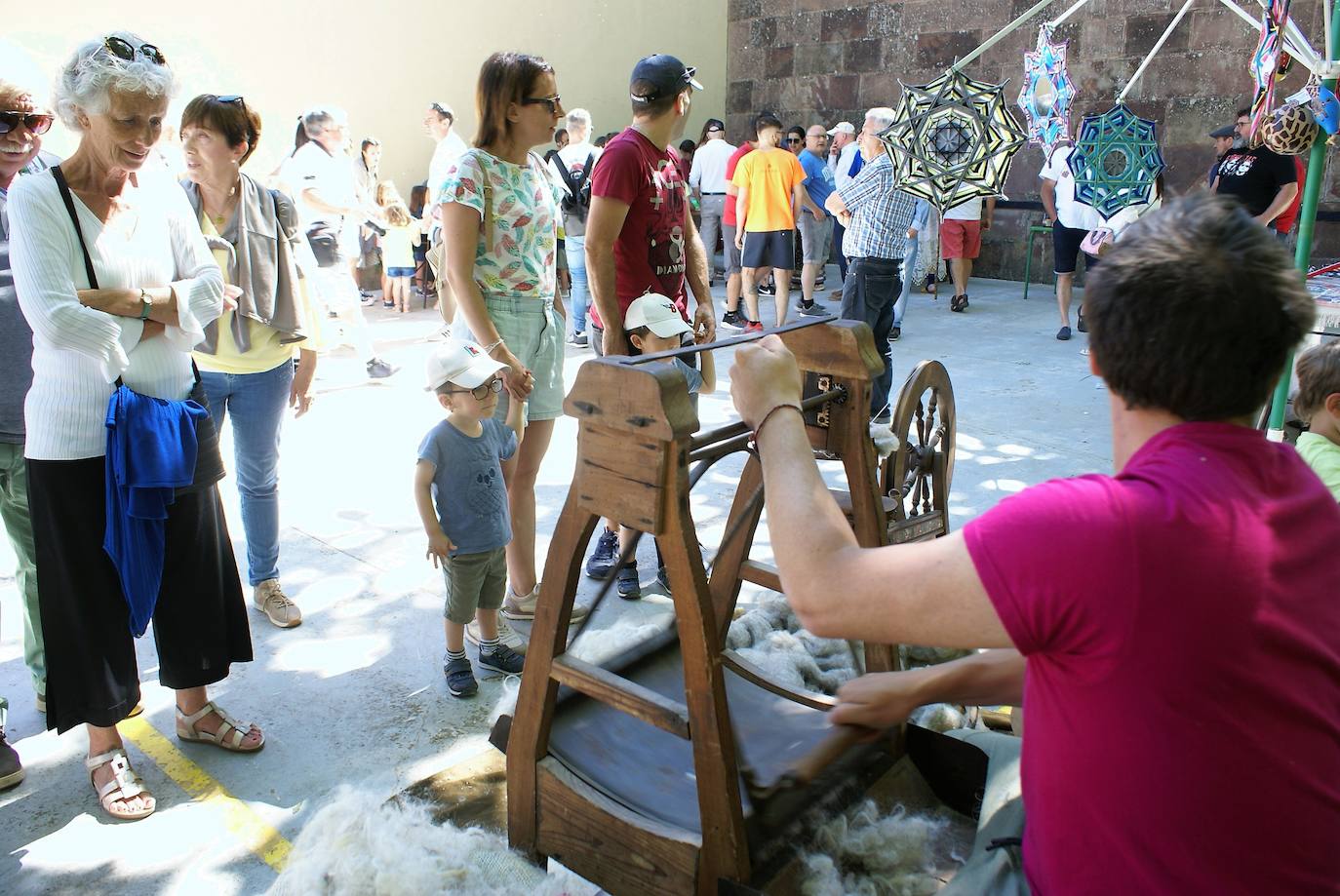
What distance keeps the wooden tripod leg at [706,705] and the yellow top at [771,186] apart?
23.1 ft

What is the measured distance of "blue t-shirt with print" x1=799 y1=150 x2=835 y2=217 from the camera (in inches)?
355

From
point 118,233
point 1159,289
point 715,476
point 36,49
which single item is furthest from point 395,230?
point 1159,289

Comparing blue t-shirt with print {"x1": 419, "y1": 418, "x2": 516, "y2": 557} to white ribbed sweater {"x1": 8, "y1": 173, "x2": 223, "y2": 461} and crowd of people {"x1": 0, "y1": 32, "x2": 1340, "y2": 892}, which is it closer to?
crowd of people {"x1": 0, "y1": 32, "x2": 1340, "y2": 892}

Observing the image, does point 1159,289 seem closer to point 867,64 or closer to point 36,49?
point 36,49

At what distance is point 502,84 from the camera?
3.00 m

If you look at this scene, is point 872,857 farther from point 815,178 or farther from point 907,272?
point 815,178

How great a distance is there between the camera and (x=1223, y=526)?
3.53 ft

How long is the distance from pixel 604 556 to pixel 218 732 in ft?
5.02

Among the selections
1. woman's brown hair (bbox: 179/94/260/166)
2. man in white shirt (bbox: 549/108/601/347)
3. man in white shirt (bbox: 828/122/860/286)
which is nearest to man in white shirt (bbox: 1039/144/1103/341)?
man in white shirt (bbox: 828/122/860/286)

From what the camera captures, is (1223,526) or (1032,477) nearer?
(1223,526)

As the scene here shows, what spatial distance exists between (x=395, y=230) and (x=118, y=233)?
7367 mm

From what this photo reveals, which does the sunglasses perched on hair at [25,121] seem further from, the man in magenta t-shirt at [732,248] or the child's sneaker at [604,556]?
the man in magenta t-shirt at [732,248]

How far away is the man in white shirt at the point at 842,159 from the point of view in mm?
8422

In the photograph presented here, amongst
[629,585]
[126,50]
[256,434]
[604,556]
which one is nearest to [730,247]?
[604,556]
